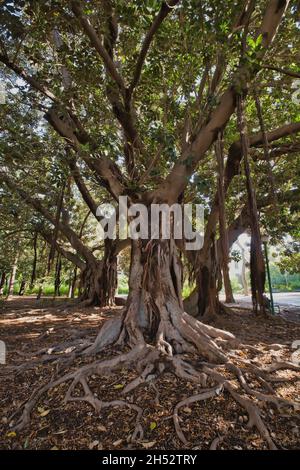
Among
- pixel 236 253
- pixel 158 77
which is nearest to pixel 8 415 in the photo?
pixel 158 77

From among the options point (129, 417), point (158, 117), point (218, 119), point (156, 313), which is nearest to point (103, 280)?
point (156, 313)

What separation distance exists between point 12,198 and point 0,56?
3.45 meters

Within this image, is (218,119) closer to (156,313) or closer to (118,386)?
(156,313)

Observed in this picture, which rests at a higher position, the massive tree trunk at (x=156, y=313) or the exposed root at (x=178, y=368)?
the massive tree trunk at (x=156, y=313)

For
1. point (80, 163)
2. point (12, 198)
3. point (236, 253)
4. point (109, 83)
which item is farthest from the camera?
point (236, 253)

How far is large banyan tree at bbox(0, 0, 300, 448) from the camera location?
3.09 m

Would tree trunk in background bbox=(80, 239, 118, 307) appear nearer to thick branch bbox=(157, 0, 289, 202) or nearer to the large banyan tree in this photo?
the large banyan tree

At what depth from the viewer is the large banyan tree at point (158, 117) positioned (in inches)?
122

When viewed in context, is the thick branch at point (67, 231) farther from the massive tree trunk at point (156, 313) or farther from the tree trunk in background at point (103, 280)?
the massive tree trunk at point (156, 313)

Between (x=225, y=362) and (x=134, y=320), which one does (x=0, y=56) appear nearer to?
(x=134, y=320)

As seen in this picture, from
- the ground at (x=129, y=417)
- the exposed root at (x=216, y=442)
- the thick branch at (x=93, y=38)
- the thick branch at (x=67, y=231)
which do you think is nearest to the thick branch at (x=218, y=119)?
the thick branch at (x=93, y=38)

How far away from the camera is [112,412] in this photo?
8.30 ft

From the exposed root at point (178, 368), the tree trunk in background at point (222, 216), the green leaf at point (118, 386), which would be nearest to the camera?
the exposed root at point (178, 368)
